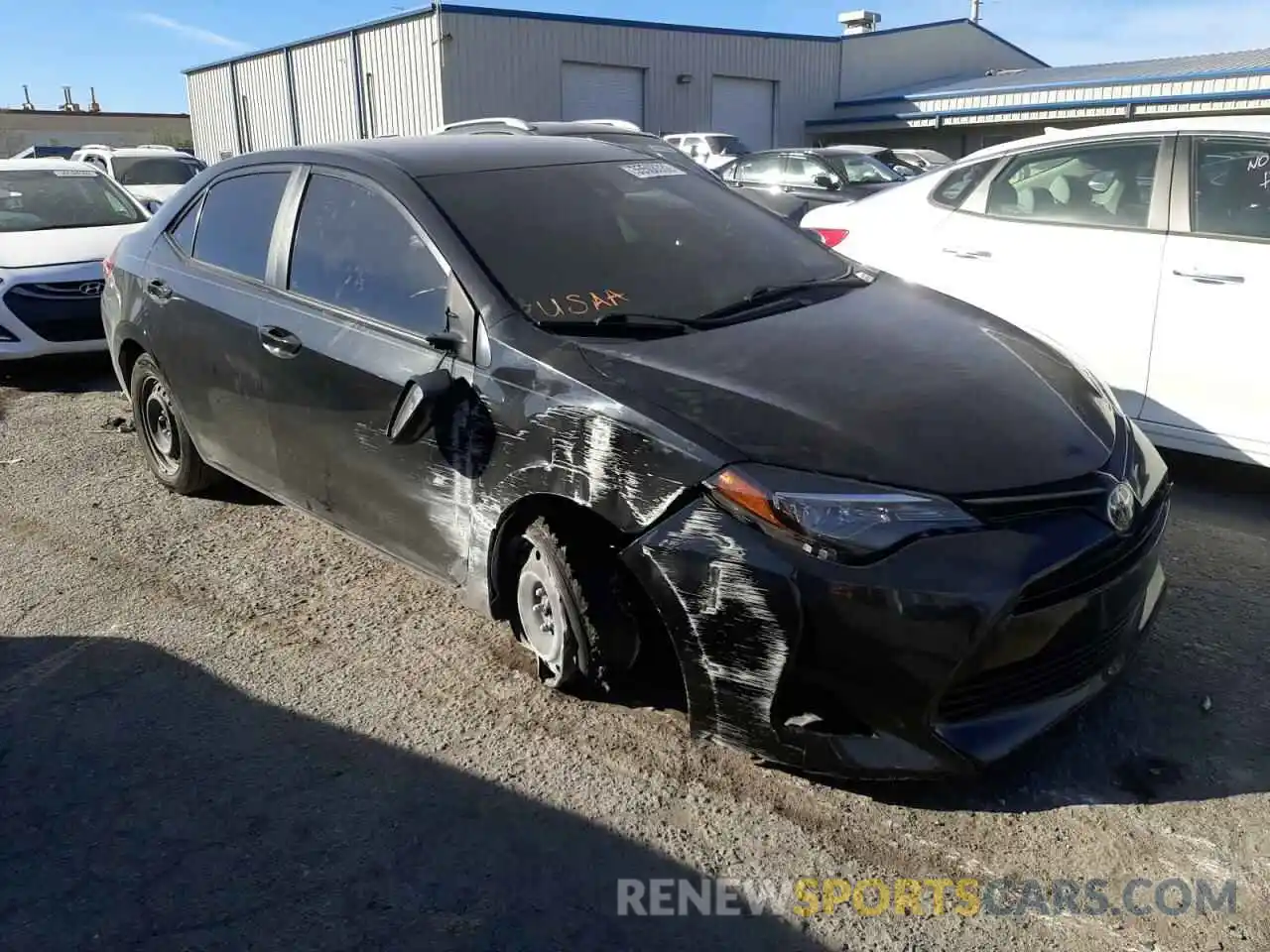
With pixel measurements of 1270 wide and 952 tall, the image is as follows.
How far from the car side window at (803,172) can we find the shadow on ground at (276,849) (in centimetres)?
1304

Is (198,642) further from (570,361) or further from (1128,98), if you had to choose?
(1128,98)

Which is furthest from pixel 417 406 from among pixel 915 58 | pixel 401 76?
pixel 915 58

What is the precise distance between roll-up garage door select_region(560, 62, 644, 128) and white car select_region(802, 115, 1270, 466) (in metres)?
23.5

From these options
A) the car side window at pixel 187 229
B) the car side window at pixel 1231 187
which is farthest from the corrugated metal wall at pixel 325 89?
the car side window at pixel 1231 187

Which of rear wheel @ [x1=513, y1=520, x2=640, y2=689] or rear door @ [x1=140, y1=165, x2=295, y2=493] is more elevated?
rear door @ [x1=140, y1=165, x2=295, y2=493]

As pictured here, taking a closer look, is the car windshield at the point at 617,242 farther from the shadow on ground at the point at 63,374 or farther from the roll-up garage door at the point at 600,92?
the roll-up garage door at the point at 600,92

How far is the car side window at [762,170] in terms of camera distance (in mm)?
15463

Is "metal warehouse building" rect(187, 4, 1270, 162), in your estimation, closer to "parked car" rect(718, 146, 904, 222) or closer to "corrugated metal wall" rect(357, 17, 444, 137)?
"corrugated metal wall" rect(357, 17, 444, 137)

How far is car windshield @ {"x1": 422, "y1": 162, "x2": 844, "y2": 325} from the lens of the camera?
328 cm

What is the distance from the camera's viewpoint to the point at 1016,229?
5.11 metres

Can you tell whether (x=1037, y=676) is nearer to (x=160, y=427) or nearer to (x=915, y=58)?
(x=160, y=427)

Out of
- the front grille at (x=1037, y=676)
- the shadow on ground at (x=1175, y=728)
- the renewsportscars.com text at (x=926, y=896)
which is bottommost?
the renewsportscars.com text at (x=926, y=896)

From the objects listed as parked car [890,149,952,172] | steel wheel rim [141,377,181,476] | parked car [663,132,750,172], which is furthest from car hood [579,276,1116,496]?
parked car [663,132,750,172]

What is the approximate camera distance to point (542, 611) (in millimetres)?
3129
